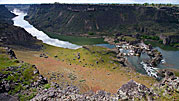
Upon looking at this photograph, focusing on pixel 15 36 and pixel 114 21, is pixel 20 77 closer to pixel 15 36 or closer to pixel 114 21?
pixel 15 36

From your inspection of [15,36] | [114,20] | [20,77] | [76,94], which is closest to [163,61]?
[76,94]

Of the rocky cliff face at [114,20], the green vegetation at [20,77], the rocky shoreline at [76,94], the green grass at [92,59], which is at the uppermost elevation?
the rocky cliff face at [114,20]

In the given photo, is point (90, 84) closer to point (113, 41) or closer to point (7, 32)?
point (7, 32)

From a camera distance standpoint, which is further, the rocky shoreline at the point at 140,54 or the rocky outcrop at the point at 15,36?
the rocky outcrop at the point at 15,36

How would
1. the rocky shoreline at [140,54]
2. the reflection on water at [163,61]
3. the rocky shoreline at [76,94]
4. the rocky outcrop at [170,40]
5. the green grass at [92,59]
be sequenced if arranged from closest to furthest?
the rocky shoreline at [76,94]
the green grass at [92,59]
the rocky shoreline at [140,54]
the reflection on water at [163,61]
the rocky outcrop at [170,40]

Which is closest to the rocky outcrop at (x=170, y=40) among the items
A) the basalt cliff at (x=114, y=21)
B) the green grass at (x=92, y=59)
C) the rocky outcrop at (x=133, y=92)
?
the basalt cliff at (x=114, y=21)

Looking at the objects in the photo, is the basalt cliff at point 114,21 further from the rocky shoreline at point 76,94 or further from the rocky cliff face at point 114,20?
the rocky shoreline at point 76,94

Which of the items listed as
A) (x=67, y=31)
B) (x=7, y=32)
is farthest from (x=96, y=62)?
(x=67, y=31)

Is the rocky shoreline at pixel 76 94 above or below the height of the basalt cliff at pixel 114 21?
below
